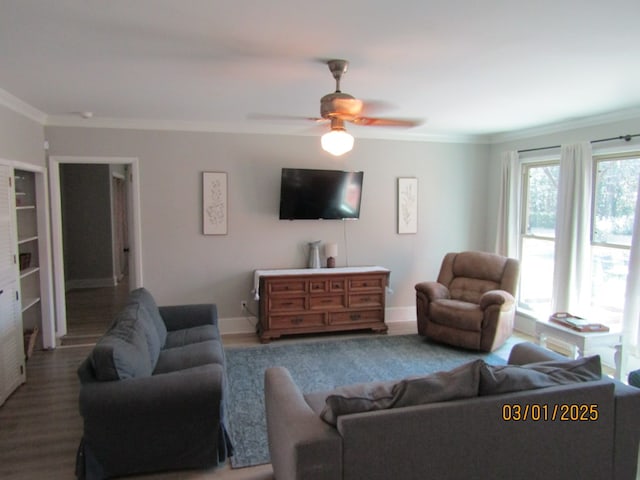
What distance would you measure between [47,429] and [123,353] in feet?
3.84

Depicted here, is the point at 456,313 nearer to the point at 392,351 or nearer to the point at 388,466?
the point at 392,351

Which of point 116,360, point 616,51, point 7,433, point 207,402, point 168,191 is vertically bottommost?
point 7,433

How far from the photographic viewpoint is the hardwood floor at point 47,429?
2652mm

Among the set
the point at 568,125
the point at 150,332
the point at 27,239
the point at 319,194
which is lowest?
the point at 150,332

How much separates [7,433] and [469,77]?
13.9 ft

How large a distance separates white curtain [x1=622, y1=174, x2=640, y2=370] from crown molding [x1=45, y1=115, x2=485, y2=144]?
276 centimetres

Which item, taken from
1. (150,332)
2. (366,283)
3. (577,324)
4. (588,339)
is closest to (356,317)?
(366,283)

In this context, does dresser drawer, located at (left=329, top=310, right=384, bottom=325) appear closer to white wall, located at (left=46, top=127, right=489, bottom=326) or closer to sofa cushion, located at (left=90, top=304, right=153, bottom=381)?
white wall, located at (left=46, top=127, right=489, bottom=326)

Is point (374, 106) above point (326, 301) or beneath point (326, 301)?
above

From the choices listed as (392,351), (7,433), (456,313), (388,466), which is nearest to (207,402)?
(388,466)

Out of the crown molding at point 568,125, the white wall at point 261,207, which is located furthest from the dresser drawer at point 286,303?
the crown molding at point 568,125

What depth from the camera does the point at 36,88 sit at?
141 inches

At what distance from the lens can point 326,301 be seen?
5.24 metres

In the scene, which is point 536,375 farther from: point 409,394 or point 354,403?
point 354,403
